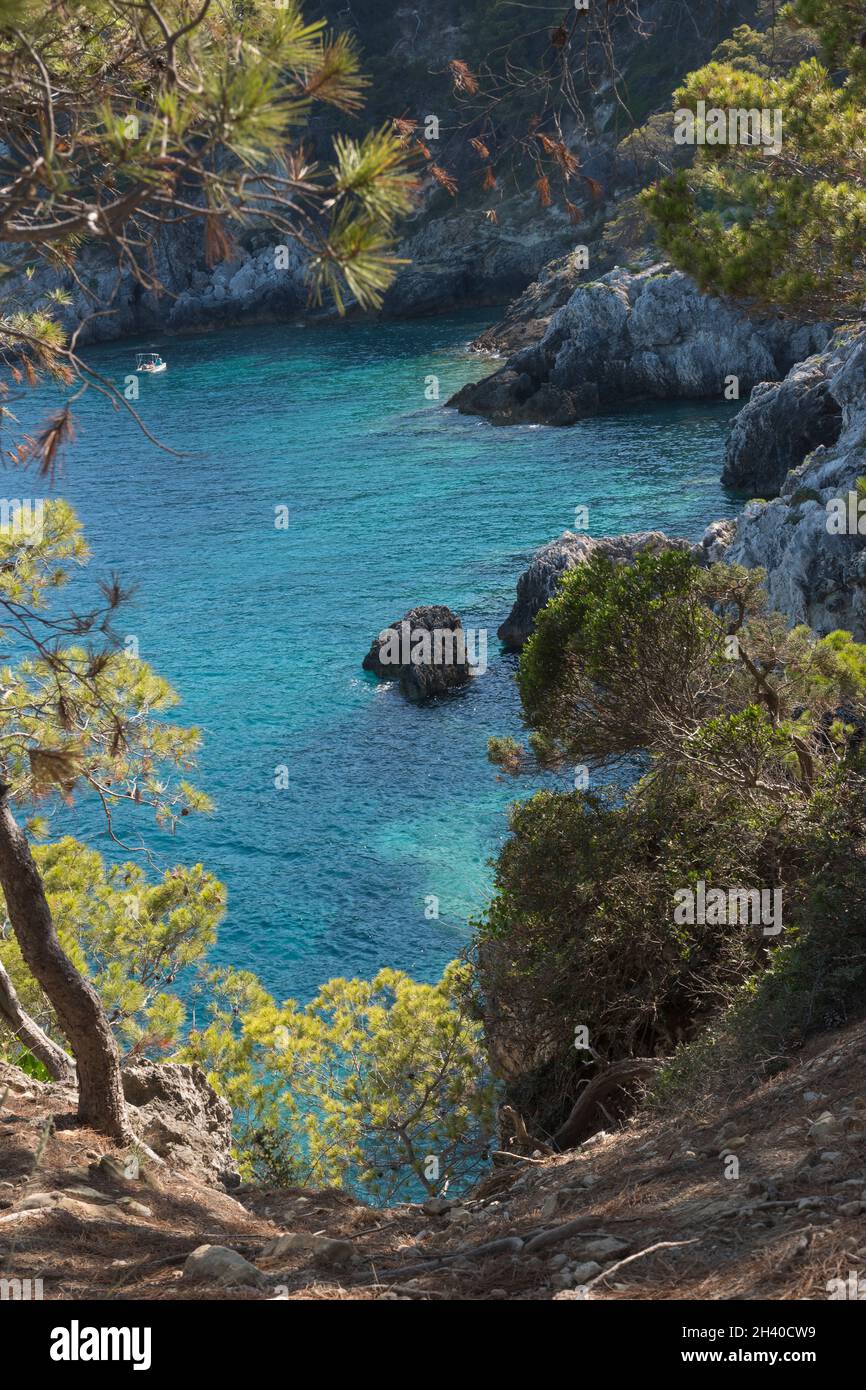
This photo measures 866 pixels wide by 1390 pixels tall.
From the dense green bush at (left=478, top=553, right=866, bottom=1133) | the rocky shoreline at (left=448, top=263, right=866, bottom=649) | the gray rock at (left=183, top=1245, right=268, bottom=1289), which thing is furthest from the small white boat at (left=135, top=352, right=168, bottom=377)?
the gray rock at (left=183, top=1245, right=268, bottom=1289)

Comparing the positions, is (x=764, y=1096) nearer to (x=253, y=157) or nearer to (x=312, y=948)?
(x=253, y=157)

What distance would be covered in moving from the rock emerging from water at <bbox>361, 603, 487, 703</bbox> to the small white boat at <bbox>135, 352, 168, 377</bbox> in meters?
57.5

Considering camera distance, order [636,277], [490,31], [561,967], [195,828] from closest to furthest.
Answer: [561,967] < [195,828] < [636,277] < [490,31]

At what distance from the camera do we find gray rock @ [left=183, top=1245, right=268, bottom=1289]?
6.66 metres

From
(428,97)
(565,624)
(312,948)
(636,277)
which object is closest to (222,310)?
(428,97)

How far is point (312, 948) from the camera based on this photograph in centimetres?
2772

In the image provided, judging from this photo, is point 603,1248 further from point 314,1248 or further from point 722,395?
point 722,395

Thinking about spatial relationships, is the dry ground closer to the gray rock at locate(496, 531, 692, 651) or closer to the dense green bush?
the dense green bush

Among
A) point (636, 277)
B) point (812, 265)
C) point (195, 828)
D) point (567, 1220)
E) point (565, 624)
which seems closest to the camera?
point (567, 1220)

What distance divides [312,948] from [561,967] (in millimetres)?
14887

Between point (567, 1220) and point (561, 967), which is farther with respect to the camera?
point (561, 967)

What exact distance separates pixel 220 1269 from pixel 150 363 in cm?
9306

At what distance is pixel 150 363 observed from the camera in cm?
9275

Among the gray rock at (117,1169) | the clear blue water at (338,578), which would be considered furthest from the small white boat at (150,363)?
the gray rock at (117,1169)
